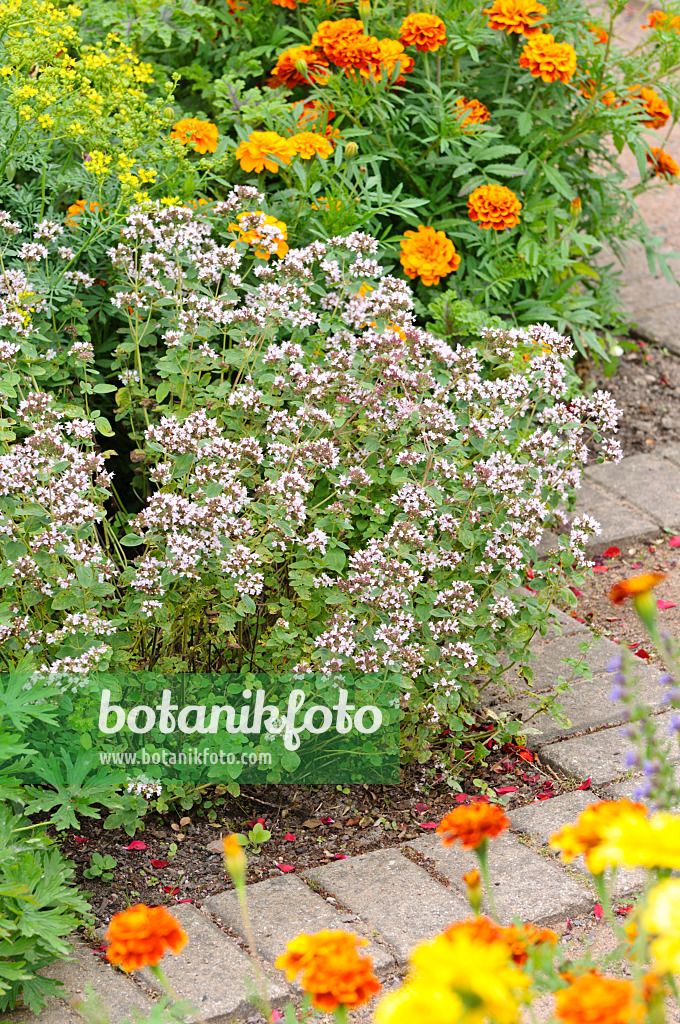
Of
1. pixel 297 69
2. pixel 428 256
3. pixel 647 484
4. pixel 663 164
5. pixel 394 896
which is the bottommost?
pixel 647 484

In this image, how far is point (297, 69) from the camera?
3564mm

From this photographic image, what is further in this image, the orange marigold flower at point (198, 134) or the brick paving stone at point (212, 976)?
the orange marigold flower at point (198, 134)

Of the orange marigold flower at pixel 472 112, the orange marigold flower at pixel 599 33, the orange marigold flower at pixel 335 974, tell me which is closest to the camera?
the orange marigold flower at pixel 335 974

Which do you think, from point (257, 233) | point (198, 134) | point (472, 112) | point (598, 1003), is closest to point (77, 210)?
point (198, 134)

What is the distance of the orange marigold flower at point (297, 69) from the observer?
359 cm

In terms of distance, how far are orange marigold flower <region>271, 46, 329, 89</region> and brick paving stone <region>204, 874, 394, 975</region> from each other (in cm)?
249

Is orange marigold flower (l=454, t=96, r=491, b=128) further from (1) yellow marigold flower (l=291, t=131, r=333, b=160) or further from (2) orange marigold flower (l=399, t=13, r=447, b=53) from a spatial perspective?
(1) yellow marigold flower (l=291, t=131, r=333, b=160)

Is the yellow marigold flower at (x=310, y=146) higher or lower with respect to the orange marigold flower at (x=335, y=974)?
lower

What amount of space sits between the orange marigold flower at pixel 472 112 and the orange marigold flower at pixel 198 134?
0.86 m

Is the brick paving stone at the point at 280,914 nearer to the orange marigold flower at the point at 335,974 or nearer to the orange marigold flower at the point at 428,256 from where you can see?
the orange marigold flower at the point at 335,974

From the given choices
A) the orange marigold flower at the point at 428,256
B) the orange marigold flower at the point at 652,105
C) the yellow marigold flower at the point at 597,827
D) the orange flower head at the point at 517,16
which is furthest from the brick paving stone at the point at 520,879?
the orange marigold flower at the point at 652,105

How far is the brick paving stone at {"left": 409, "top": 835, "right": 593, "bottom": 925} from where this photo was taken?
7.16 feet

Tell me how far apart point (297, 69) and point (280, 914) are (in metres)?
2.57

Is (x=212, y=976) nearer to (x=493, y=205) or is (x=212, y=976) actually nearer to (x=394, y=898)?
(x=394, y=898)
